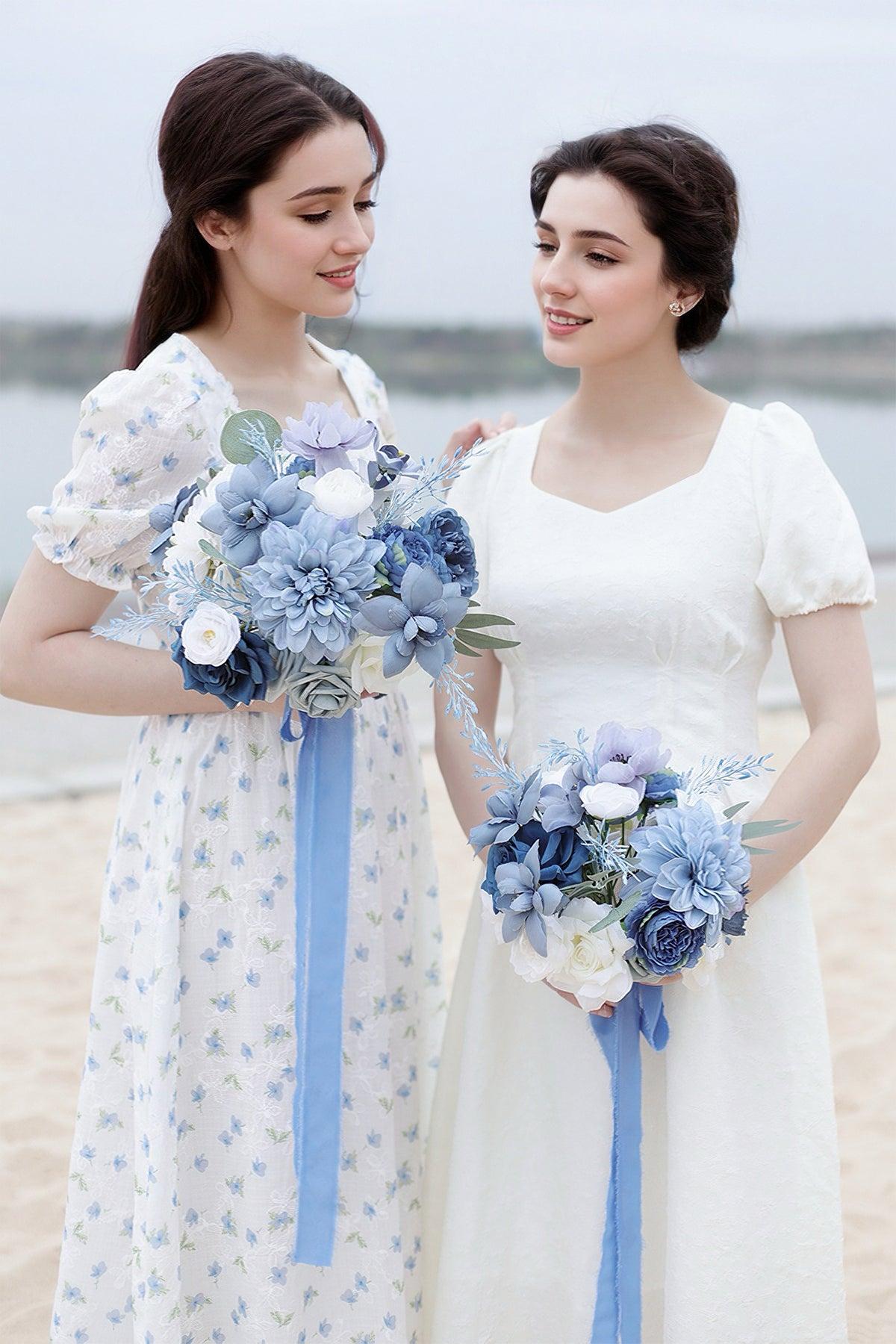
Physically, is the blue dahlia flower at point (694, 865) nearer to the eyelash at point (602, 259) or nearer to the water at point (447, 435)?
the eyelash at point (602, 259)

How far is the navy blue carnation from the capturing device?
1.98 metres

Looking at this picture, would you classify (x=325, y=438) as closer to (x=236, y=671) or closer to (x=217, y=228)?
(x=236, y=671)

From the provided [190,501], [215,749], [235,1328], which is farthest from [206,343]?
[235,1328]

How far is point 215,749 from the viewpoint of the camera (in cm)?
241

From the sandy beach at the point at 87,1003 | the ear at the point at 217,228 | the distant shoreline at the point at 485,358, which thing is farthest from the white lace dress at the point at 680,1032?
the distant shoreline at the point at 485,358

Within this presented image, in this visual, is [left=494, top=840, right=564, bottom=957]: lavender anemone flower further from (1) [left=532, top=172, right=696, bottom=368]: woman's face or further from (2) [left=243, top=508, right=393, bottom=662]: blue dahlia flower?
(1) [left=532, top=172, right=696, bottom=368]: woman's face

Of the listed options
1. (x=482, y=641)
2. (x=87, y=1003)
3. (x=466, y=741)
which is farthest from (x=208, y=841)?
(x=87, y=1003)

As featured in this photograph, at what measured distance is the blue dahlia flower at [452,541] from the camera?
203 centimetres

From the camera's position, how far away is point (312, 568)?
1.93 metres

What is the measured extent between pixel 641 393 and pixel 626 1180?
1.28m

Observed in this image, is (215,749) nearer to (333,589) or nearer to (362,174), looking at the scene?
(333,589)

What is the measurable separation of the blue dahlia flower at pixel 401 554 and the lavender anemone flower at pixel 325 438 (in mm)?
119

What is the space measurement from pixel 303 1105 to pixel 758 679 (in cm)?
102

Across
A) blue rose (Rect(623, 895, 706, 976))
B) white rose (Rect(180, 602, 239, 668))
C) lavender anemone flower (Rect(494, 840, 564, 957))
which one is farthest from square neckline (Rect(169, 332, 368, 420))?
blue rose (Rect(623, 895, 706, 976))
